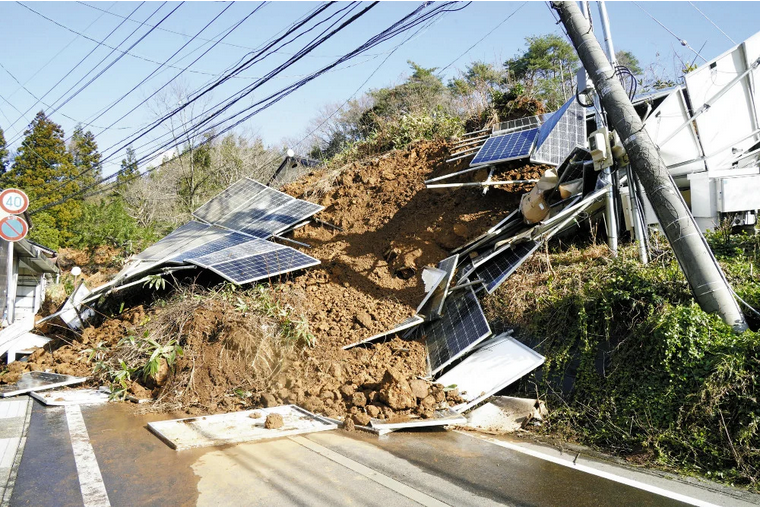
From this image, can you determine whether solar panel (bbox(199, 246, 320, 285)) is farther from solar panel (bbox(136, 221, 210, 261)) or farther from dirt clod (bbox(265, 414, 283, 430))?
dirt clod (bbox(265, 414, 283, 430))

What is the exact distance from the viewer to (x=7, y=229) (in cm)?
1012

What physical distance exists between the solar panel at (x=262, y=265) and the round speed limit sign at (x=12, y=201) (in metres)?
3.64

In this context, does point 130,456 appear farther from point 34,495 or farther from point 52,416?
point 52,416

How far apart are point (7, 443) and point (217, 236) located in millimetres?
7264

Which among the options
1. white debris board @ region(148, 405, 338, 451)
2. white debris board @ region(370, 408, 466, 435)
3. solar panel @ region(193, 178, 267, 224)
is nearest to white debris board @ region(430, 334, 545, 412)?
white debris board @ region(370, 408, 466, 435)

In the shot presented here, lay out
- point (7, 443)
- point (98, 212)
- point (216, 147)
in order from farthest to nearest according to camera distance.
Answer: point (216, 147) < point (98, 212) < point (7, 443)

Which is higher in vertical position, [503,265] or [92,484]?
[503,265]

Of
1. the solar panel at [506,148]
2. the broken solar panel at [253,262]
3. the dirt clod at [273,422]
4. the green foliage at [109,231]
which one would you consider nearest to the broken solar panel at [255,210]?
the broken solar panel at [253,262]

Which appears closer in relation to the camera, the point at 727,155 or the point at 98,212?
the point at 727,155

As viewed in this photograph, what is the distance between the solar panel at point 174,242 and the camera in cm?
1269

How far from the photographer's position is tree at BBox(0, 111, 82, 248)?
3152 cm


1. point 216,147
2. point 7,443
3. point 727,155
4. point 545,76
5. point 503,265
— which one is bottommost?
point 7,443

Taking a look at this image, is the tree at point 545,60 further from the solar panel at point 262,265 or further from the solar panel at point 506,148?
the solar panel at point 262,265

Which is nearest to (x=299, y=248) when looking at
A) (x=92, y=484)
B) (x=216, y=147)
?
(x=92, y=484)
